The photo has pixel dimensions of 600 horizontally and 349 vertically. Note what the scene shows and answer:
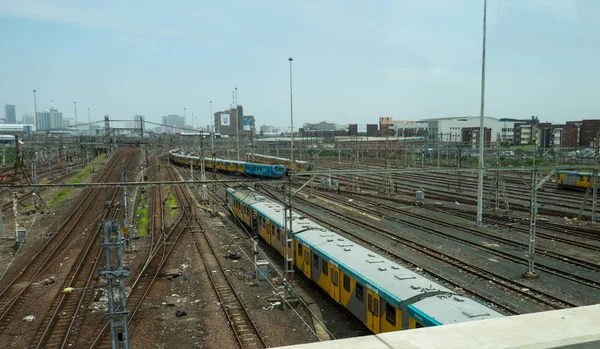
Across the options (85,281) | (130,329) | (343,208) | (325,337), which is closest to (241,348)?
(325,337)

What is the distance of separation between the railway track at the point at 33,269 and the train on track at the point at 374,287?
869cm

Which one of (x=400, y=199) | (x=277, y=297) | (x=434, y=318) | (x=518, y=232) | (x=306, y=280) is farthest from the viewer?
(x=400, y=199)

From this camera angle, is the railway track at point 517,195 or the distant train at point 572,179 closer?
the railway track at point 517,195

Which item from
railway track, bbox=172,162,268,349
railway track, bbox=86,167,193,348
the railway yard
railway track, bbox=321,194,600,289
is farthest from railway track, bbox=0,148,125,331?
railway track, bbox=321,194,600,289

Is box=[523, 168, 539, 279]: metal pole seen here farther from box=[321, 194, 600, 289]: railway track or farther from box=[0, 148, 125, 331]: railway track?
box=[0, 148, 125, 331]: railway track

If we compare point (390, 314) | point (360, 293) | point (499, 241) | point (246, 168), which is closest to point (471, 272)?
point (499, 241)

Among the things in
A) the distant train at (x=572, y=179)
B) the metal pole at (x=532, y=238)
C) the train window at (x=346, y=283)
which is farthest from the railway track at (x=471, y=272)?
the distant train at (x=572, y=179)

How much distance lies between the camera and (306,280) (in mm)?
16312

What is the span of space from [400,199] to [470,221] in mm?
9022

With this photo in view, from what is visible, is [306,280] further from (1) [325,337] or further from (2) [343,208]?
(2) [343,208]

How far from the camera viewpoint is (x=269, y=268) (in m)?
18.0

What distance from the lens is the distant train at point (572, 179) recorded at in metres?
37.9

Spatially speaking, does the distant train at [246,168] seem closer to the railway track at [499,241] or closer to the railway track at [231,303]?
the railway track at [499,241]

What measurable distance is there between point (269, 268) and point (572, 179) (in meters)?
32.9
